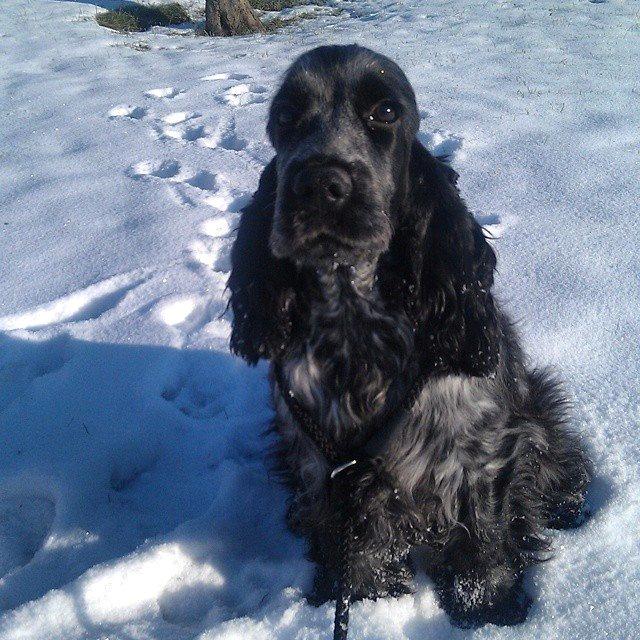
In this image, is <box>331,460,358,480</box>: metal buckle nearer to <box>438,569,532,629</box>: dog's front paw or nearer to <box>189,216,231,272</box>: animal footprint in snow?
<box>438,569,532,629</box>: dog's front paw

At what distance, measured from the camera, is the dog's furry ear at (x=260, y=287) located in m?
1.88

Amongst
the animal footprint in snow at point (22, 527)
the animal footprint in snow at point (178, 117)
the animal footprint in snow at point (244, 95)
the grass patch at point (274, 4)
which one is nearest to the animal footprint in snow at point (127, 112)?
the animal footprint in snow at point (178, 117)

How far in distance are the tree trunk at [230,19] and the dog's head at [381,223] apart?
9355 millimetres

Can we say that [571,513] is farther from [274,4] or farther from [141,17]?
[274,4]

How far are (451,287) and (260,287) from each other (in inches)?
27.0

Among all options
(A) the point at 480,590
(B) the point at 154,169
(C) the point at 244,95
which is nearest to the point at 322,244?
(A) the point at 480,590

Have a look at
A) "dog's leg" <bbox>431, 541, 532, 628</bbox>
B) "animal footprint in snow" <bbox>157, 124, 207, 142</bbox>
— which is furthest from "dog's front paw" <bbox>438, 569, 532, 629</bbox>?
"animal footprint in snow" <bbox>157, 124, 207, 142</bbox>

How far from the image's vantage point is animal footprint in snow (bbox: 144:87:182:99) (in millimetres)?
6422

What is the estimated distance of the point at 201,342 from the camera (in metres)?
3.05

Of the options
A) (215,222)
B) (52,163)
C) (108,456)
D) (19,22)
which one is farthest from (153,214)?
(19,22)

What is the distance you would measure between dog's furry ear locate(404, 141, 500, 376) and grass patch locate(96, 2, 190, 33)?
10.9 meters

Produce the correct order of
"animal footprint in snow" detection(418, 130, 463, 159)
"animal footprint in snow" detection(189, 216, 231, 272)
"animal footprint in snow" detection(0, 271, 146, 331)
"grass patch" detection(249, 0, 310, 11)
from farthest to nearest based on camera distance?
1. "grass patch" detection(249, 0, 310, 11)
2. "animal footprint in snow" detection(418, 130, 463, 159)
3. "animal footprint in snow" detection(189, 216, 231, 272)
4. "animal footprint in snow" detection(0, 271, 146, 331)

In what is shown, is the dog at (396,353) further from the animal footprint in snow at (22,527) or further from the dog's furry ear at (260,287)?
the animal footprint in snow at (22,527)

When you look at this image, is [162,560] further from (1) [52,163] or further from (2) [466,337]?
(1) [52,163]
